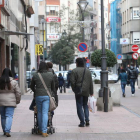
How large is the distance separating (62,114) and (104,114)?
4.52 feet

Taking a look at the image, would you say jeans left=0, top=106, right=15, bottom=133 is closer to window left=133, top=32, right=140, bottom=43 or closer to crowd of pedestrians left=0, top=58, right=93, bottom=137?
crowd of pedestrians left=0, top=58, right=93, bottom=137

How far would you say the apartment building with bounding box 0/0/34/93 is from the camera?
70.2 ft

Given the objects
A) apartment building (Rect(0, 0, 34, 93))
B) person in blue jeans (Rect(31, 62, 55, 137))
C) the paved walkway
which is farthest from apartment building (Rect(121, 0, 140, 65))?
person in blue jeans (Rect(31, 62, 55, 137))

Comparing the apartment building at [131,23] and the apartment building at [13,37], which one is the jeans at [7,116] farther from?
the apartment building at [131,23]

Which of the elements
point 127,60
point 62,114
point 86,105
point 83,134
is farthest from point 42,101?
point 127,60

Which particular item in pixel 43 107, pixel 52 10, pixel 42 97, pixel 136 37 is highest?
pixel 52 10

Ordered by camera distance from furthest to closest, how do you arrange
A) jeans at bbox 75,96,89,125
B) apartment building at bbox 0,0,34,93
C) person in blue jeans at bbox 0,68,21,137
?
apartment building at bbox 0,0,34,93 < jeans at bbox 75,96,89,125 < person in blue jeans at bbox 0,68,21,137

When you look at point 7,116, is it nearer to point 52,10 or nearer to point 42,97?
point 42,97

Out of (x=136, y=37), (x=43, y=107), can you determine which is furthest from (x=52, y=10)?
(x=43, y=107)

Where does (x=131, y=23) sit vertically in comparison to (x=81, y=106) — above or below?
above

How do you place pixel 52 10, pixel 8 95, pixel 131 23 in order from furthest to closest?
pixel 52 10
pixel 131 23
pixel 8 95

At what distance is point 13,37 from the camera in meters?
26.9

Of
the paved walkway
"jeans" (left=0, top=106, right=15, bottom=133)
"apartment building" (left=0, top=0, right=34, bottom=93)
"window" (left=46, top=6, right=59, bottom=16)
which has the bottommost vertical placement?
the paved walkway

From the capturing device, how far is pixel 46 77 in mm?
10984
